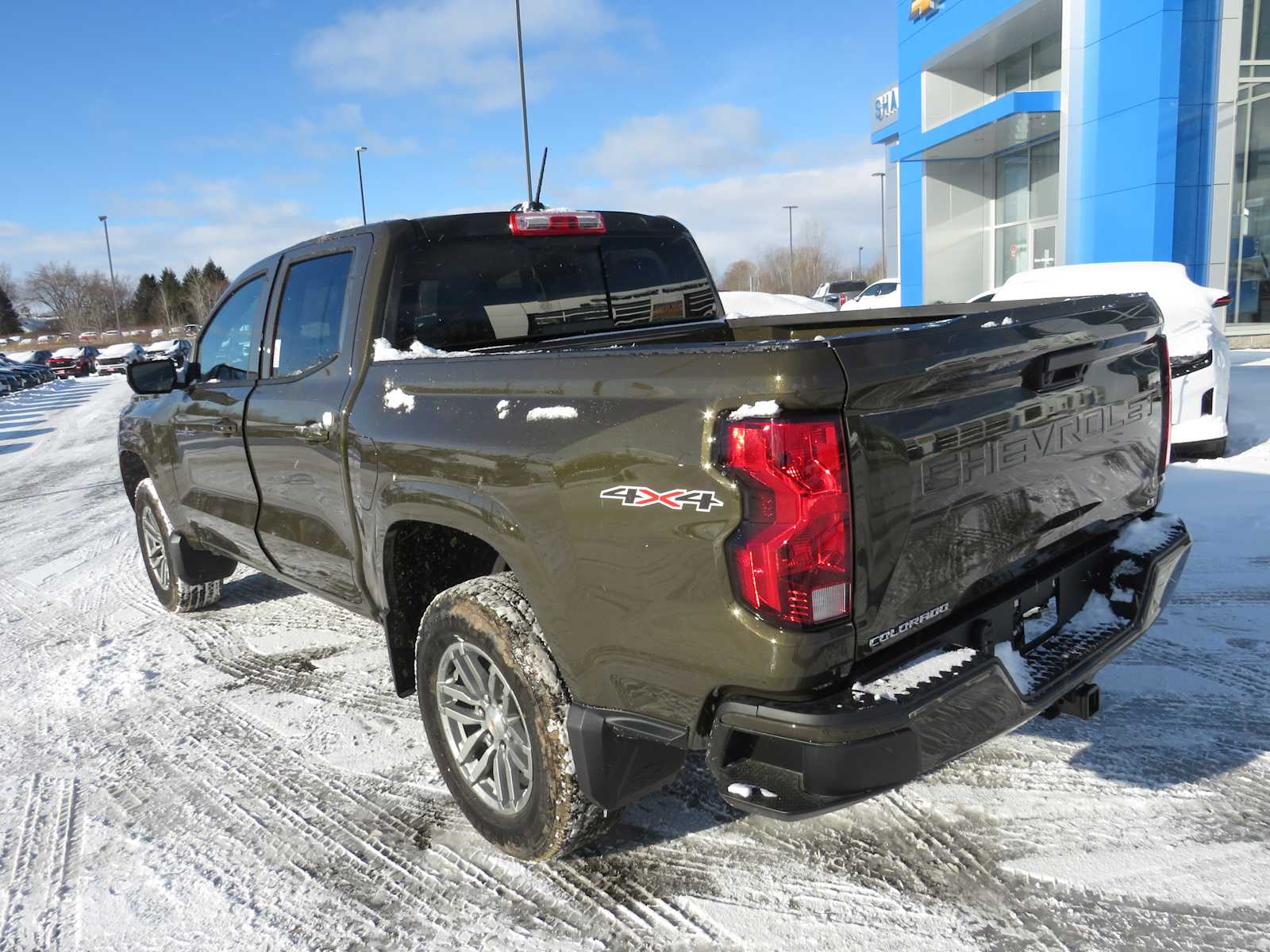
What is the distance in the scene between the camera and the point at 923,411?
7.06 ft

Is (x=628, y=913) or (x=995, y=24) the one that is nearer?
(x=628, y=913)

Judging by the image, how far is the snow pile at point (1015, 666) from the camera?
7.88 feet

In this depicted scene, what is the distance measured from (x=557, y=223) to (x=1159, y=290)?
5.88 metres

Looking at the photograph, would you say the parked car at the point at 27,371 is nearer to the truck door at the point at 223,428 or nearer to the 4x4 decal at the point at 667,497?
the truck door at the point at 223,428

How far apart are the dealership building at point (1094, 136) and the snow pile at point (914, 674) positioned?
1723cm

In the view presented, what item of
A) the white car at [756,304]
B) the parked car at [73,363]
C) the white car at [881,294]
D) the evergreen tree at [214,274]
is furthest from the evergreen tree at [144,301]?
the white car at [756,304]

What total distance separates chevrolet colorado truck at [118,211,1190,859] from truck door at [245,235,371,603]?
2 cm

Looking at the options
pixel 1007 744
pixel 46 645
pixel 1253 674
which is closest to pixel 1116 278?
pixel 1253 674

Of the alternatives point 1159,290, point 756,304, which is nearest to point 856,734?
point 1159,290

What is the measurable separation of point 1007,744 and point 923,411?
182 centimetres

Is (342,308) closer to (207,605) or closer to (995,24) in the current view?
(207,605)

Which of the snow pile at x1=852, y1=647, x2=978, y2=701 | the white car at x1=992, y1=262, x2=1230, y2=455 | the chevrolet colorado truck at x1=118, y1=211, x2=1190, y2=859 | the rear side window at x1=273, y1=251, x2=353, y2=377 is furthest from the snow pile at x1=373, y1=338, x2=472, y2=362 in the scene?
the white car at x1=992, y1=262, x2=1230, y2=455

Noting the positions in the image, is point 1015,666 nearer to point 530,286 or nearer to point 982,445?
point 982,445

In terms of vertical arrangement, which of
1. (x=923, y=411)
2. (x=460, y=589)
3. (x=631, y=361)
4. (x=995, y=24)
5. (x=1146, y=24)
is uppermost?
(x=995, y=24)
